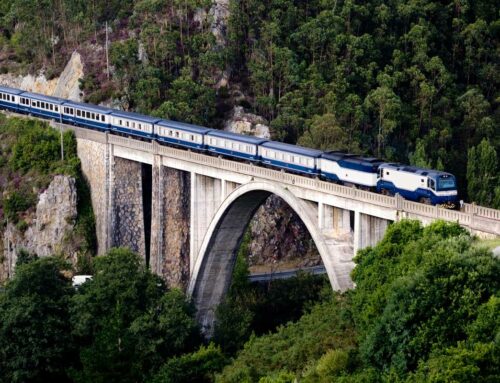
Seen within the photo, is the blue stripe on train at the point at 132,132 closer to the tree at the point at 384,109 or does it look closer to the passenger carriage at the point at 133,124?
the passenger carriage at the point at 133,124

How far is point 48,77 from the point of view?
103188mm

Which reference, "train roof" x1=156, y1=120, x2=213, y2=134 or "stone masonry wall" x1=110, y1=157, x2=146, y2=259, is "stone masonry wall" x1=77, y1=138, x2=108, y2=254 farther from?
"train roof" x1=156, y1=120, x2=213, y2=134

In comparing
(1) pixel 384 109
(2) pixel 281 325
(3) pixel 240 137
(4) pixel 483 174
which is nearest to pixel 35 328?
(2) pixel 281 325

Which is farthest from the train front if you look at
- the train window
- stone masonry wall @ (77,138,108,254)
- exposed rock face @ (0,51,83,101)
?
exposed rock face @ (0,51,83,101)

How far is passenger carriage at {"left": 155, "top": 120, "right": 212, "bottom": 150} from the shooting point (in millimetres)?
79375

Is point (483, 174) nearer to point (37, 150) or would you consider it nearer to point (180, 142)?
point (180, 142)

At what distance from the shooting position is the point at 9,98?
3777 inches

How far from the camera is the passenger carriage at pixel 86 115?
86938 mm

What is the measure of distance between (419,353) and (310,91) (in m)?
43.1

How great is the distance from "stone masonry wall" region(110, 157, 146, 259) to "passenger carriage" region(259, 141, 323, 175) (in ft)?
40.1

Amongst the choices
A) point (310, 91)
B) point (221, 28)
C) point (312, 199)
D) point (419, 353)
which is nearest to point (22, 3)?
point (221, 28)

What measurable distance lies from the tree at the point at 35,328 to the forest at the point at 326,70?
23899mm

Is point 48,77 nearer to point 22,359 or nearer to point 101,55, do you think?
point 101,55

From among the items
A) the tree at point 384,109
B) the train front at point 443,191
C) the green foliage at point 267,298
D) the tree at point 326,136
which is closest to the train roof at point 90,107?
the tree at point 326,136
